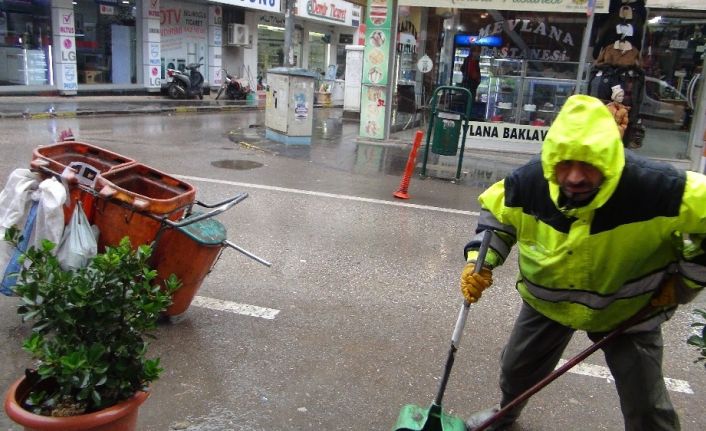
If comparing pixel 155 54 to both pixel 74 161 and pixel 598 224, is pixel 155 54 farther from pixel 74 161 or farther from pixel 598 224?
pixel 598 224

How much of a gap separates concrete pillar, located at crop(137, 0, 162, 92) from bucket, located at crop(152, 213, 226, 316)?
18182 mm

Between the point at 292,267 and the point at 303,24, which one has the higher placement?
the point at 303,24

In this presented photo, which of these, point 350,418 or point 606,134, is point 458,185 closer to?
point 350,418

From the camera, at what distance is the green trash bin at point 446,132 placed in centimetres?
943

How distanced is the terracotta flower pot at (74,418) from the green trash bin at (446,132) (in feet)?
25.4

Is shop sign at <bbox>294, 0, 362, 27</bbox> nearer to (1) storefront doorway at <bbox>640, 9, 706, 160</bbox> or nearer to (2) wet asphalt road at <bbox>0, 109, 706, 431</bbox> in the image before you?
(1) storefront doorway at <bbox>640, 9, 706, 160</bbox>

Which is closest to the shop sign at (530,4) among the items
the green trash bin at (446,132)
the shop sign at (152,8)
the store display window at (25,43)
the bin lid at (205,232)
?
the green trash bin at (446,132)

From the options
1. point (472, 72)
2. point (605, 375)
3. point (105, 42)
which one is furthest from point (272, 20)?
point (605, 375)

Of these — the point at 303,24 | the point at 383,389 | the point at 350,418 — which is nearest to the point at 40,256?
the point at 350,418

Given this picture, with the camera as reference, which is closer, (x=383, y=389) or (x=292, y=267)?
(x=383, y=389)

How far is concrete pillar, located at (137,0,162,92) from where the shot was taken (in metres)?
19.8

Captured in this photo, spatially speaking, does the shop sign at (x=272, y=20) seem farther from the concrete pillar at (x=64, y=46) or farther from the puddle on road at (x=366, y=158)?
the puddle on road at (x=366, y=158)

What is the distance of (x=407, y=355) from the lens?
12.7 feet

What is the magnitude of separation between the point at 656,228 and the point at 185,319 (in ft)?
9.94
